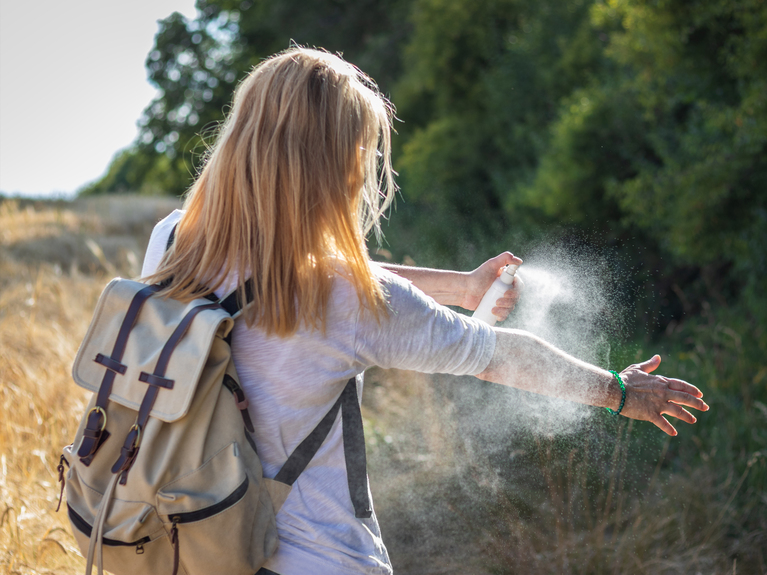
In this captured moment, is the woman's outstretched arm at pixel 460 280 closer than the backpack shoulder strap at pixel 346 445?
No

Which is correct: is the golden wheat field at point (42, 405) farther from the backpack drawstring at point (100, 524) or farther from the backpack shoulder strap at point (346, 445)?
the backpack shoulder strap at point (346, 445)

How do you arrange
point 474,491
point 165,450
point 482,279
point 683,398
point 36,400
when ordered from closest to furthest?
point 165,450, point 683,398, point 482,279, point 474,491, point 36,400

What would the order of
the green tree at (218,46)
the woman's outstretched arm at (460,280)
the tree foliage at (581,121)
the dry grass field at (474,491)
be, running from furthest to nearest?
the green tree at (218,46)
the tree foliage at (581,121)
the dry grass field at (474,491)
the woman's outstretched arm at (460,280)

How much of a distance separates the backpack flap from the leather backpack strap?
0.24 metres

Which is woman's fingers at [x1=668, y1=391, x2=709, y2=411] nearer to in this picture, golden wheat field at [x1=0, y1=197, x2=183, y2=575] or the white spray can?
the white spray can

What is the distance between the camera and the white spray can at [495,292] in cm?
180

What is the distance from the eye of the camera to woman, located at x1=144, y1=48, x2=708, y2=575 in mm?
1202

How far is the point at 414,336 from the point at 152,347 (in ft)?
1.62

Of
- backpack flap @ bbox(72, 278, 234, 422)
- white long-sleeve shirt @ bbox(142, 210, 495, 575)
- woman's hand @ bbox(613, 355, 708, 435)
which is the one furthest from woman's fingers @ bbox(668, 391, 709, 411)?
backpack flap @ bbox(72, 278, 234, 422)

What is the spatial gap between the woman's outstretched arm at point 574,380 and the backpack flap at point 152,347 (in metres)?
0.58

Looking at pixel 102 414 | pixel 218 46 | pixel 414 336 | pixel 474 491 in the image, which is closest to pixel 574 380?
pixel 414 336

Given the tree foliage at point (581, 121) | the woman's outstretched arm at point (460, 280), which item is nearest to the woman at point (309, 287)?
the woman's outstretched arm at point (460, 280)

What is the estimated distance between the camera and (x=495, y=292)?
1.81 meters

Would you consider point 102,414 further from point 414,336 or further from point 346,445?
point 414,336
